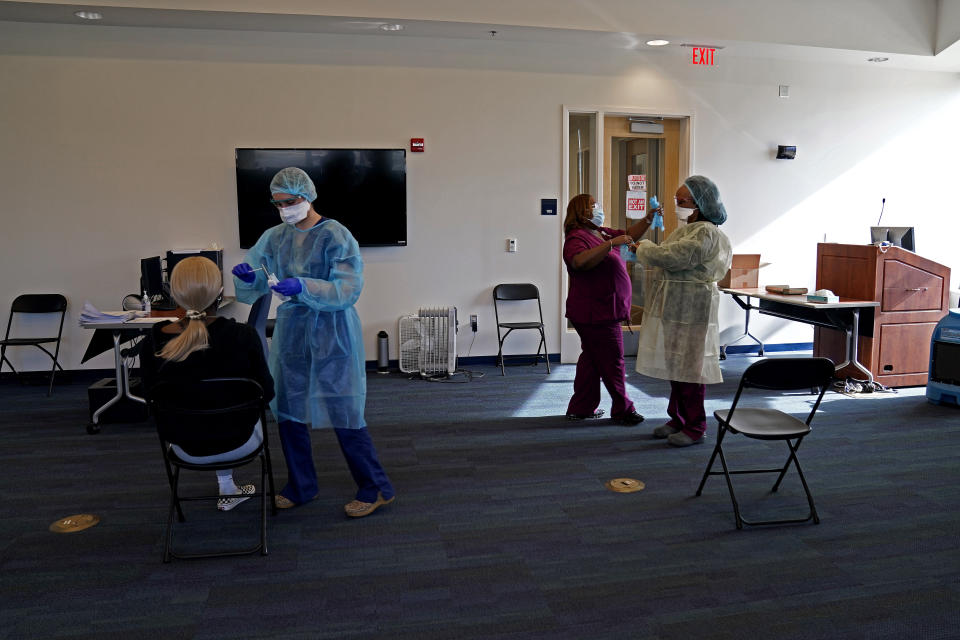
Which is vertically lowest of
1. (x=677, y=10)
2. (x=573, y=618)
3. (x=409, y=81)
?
(x=573, y=618)

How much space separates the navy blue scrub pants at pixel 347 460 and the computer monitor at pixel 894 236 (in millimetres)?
4386

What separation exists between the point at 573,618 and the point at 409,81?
486 cm

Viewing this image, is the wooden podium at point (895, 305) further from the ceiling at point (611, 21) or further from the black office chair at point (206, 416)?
the black office chair at point (206, 416)

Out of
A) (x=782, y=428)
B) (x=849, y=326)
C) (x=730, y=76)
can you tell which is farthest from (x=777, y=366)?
(x=730, y=76)

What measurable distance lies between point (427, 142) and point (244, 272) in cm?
355

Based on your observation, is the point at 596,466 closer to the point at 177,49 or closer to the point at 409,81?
the point at 409,81

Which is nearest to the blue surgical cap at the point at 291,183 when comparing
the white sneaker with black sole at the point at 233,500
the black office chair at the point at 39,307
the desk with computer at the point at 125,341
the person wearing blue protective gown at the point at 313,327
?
the person wearing blue protective gown at the point at 313,327

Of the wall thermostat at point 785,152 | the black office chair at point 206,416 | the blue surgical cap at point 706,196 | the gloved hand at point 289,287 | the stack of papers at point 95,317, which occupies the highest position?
the wall thermostat at point 785,152

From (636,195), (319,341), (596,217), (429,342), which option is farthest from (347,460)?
(636,195)

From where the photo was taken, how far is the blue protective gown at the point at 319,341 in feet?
9.71

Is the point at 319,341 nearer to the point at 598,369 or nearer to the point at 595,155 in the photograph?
the point at 598,369

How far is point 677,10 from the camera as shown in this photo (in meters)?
5.72

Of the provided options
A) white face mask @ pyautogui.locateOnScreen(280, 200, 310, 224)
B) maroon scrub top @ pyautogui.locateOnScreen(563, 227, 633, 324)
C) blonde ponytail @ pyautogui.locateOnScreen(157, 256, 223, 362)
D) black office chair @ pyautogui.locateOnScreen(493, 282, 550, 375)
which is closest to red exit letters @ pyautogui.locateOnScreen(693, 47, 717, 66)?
black office chair @ pyautogui.locateOnScreen(493, 282, 550, 375)

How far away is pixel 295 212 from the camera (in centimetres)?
302
